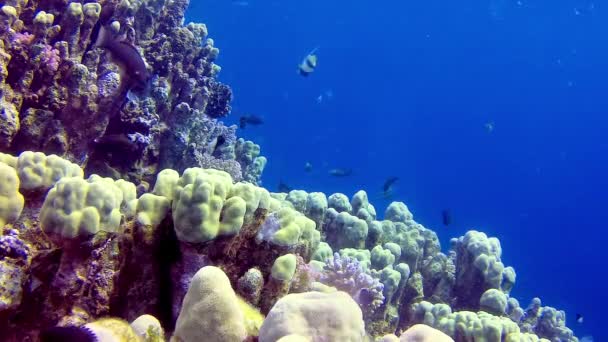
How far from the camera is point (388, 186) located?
12531 mm

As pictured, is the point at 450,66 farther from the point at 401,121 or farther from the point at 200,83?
the point at 200,83

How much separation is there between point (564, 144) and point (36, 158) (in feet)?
280

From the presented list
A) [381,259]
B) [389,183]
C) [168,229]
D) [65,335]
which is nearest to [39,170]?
[168,229]

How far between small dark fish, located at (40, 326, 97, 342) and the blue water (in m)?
58.4

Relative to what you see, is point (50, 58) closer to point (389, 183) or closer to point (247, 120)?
point (247, 120)

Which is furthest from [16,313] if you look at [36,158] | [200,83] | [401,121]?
[401,121]

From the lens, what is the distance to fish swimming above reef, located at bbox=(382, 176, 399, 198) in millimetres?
12457

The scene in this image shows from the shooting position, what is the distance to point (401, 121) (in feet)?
270

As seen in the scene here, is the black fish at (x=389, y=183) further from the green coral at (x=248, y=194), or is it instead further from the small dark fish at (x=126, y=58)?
the green coral at (x=248, y=194)

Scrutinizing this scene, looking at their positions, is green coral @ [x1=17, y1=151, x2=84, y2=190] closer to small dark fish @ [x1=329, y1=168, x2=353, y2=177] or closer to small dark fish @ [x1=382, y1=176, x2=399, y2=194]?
small dark fish @ [x1=382, y1=176, x2=399, y2=194]

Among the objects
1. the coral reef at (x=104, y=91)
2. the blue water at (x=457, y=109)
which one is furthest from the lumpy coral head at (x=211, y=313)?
the blue water at (x=457, y=109)

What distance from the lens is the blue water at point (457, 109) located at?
219 ft

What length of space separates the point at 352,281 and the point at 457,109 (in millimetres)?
77950

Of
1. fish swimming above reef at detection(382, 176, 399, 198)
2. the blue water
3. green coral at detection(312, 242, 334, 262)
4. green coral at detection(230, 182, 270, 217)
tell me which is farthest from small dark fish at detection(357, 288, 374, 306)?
the blue water
